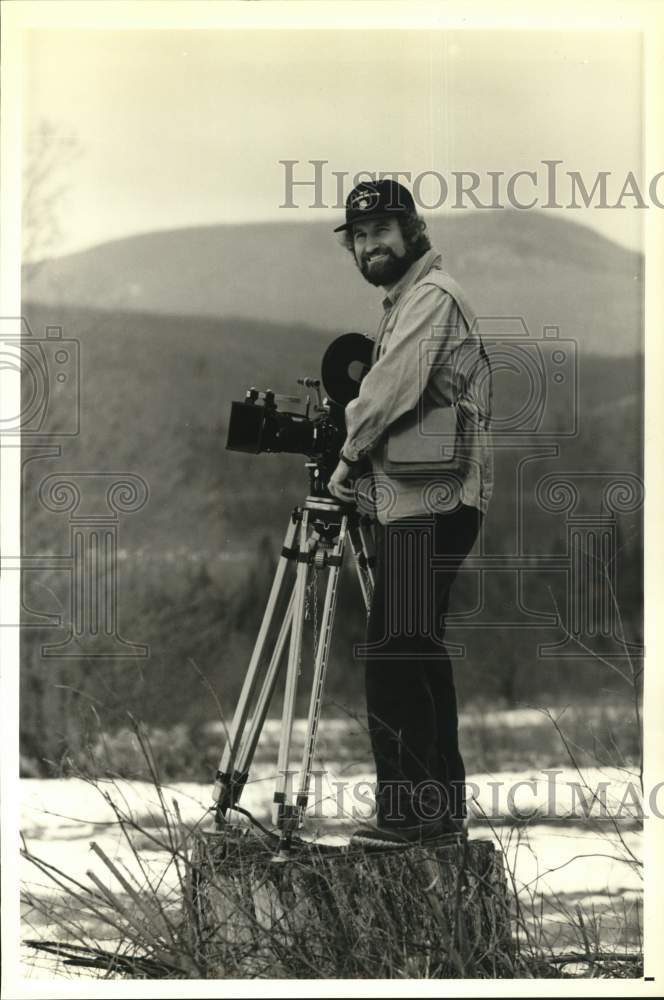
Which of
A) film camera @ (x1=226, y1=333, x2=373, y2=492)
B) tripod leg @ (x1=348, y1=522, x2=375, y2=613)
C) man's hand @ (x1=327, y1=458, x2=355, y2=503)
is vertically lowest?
tripod leg @ (x1=348, y1=522, x2=375, y2=613)

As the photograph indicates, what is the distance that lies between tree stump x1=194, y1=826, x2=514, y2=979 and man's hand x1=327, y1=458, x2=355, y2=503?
115 centimetres

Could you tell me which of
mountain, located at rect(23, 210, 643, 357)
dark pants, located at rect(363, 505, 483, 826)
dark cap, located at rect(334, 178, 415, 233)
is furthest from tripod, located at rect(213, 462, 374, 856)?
dark cap, located at rect(334, 178, 415, 233)

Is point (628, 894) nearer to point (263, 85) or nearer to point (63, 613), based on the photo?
point (63, 613)

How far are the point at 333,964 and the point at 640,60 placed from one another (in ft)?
10.3

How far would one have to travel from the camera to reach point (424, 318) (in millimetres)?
5238

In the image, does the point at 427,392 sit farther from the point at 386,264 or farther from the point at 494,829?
the point at 494,829

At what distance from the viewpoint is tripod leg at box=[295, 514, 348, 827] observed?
5230mm

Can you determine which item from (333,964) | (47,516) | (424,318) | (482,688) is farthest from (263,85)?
(333,964)

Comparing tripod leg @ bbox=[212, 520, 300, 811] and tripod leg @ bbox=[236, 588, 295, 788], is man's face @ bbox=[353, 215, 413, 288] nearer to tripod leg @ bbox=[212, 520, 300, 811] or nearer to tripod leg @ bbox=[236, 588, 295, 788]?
tripod leg @ bbox=[212, 520, 300, 811]

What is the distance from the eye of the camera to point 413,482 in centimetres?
523

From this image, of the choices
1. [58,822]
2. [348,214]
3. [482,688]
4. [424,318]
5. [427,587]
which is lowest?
[58,822]

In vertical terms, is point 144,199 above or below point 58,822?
above

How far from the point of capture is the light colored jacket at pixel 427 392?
5219mm

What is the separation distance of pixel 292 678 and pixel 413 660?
408 mm
